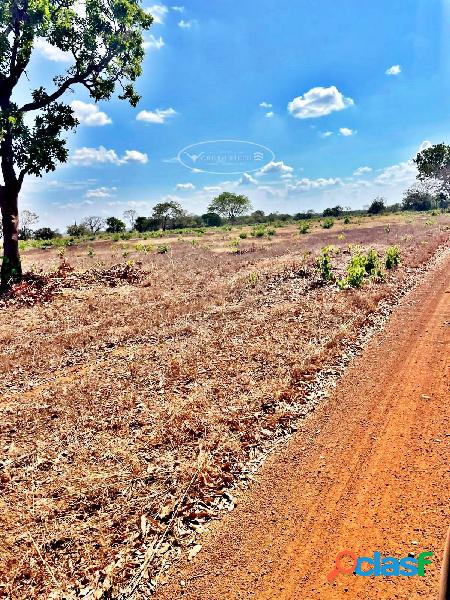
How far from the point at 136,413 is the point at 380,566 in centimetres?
424

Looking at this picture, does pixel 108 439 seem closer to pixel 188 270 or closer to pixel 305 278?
pixel 305 278

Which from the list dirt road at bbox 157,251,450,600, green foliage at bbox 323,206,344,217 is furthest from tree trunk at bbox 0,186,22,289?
green foliage at bbox 323,206,344,217

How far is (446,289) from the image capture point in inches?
521

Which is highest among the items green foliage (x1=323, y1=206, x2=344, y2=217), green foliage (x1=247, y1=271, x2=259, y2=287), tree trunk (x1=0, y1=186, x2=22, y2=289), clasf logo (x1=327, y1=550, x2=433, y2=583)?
green foliage (x1=323, y1=206, x2=344, y2=217)

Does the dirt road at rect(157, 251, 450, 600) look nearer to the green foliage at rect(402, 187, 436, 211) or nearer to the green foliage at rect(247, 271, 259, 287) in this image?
the green foliage at rect(247, 271, 259, 287)

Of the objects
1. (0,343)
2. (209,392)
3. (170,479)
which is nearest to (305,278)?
(209,392)

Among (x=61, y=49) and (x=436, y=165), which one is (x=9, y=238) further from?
(x=436, y=165)

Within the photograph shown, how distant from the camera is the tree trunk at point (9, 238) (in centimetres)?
1639

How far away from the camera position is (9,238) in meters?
16.7

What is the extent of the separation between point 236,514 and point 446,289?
1202 centimetres

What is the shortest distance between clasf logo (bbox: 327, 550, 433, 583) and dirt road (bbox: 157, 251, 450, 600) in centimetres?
5

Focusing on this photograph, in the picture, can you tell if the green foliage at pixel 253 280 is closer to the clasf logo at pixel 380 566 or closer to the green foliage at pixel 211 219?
the clasf logo at pixel 380 566

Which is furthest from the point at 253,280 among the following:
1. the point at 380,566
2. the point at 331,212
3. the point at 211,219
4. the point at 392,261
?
the point at 211,219

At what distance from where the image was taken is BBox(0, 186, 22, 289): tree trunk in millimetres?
16391
